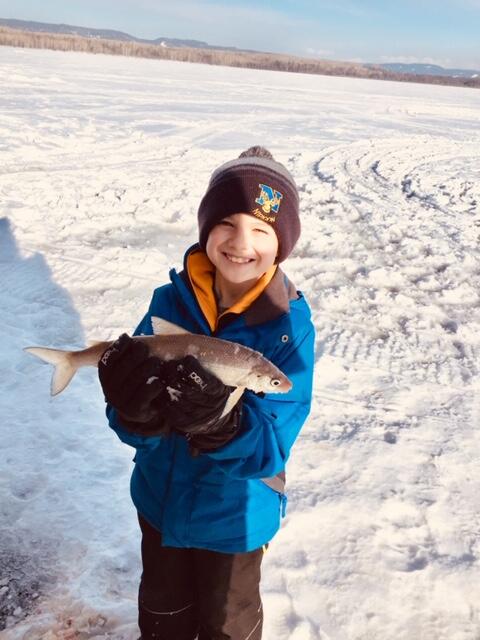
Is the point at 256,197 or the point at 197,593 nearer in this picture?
the point at 256,197

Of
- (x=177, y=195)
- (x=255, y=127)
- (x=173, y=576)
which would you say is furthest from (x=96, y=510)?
(x=255, y=127)

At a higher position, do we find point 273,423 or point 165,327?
point 165,327

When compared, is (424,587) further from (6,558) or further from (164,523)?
(6,558)

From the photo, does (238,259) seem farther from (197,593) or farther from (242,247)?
(197,593)

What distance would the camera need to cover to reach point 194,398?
1507mm

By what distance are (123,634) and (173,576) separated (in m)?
0.59

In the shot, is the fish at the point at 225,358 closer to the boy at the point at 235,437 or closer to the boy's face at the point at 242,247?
the boy at the point at 235,437

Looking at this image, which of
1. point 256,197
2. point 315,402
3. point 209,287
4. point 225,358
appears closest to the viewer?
point 225,358

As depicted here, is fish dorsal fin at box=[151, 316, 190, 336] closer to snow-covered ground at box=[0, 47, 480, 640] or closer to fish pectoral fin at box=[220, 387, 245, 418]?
fish pectoral fin at box=[220, 387, 245, 418]

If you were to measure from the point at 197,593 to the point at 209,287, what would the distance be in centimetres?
116

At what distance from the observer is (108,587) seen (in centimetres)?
254

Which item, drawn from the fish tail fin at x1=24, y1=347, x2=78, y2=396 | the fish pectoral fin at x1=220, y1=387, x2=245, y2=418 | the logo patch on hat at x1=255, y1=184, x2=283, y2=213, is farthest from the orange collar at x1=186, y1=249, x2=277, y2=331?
the fish tail fin at x1=24, y1=347, x2=78, y2=396

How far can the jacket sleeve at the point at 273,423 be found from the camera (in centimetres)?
166

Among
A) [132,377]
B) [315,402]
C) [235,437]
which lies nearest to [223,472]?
[235,437]
